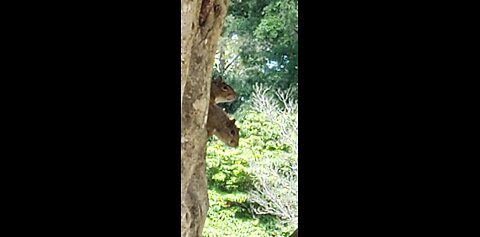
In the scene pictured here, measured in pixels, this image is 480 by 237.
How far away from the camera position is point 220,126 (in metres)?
1.89

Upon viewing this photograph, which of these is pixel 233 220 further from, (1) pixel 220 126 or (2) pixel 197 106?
(2) pixel 197 106

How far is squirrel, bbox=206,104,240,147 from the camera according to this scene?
182 cm

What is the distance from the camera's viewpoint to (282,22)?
361 centimetres

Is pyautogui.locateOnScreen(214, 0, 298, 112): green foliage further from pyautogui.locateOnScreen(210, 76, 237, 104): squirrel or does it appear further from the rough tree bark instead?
the rough tree bark

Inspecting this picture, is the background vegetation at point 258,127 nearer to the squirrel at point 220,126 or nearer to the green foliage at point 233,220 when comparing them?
the green foliage at point 233,220

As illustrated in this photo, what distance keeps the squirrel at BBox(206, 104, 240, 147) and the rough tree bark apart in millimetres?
165

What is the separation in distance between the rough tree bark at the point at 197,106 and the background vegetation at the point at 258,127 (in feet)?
5.73

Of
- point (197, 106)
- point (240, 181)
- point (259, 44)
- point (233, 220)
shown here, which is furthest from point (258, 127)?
point (197, 106)

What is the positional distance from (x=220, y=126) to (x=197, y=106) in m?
0.34

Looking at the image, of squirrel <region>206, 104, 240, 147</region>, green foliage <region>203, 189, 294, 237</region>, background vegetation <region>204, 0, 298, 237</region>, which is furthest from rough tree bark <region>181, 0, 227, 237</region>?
green foliage <region>203, 189, 294, 237</region>

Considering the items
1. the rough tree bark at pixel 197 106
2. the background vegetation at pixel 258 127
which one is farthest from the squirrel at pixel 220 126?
the background vegetation at pixel 258 127
